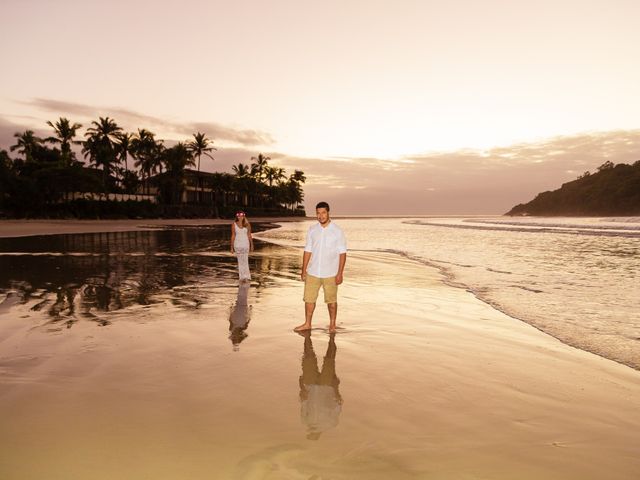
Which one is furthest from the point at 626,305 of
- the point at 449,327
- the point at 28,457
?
the point at 28,457

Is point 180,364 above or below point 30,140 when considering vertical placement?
below

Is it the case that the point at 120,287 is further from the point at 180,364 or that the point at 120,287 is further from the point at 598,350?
the point at 598,350

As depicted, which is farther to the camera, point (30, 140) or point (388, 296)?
point (30, 140)

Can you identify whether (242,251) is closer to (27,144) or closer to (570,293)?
(570,293)

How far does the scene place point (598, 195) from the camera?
142625 mm

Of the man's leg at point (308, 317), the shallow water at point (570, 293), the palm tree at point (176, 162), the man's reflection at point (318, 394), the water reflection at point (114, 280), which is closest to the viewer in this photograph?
the man's reflection at point (318, 394)

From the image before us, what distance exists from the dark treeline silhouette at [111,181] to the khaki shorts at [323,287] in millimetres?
56838

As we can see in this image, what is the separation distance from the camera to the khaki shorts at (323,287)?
6.29m

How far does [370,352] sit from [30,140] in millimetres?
68186

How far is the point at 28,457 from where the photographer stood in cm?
279

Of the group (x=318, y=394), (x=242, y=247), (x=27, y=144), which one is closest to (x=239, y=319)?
(x=318, y=394)

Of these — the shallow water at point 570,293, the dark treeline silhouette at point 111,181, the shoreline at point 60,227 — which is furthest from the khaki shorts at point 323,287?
the dark treeline silhouette at point 111,181

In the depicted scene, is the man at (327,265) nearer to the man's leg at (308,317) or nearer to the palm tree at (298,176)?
the man's leg at (308,317)

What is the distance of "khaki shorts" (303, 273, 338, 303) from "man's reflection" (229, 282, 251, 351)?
1.02 m
